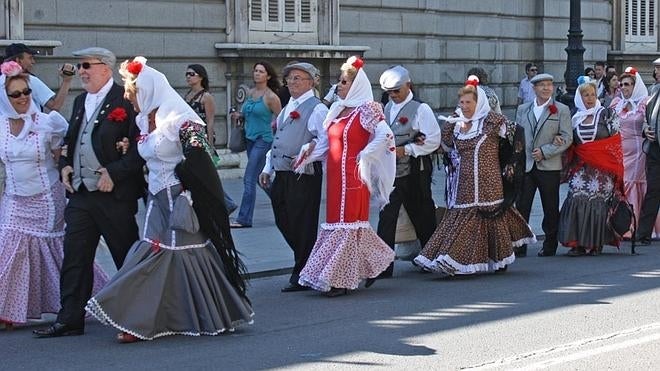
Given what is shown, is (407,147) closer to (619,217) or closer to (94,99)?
(619,217)

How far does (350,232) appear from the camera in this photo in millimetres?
10531

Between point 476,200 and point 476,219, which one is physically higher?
point 476,200

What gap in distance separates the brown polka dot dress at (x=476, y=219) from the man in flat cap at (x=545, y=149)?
1.29 meters

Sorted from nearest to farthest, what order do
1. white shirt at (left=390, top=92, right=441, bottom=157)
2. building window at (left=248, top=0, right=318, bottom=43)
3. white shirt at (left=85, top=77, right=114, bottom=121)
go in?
1. white shirt at (left=85, top=77, right=114, bottom=121)
2. white shirt at (left=390, top=92, right=441, bottom=157)
3. building window at (left=248, top=0, right=318, bottom=43)

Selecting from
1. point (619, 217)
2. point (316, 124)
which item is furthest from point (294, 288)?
point (619, 217)

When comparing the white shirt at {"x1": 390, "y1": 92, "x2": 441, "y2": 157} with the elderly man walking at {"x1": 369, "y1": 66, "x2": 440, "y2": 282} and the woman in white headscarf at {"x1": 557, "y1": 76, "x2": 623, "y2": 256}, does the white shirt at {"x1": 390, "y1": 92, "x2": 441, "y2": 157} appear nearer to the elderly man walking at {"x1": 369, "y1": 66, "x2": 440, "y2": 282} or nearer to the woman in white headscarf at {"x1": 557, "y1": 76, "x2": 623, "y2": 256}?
the elderly man walking at {"x1": 369, "y1": 66, "x2": 440, "y2": 282}

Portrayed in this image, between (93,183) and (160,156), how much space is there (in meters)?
0.47

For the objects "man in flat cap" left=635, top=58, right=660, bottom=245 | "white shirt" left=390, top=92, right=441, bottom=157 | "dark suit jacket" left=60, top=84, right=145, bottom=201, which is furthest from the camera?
"man in flat cap" left=635, top=58, right=660, bottom=245

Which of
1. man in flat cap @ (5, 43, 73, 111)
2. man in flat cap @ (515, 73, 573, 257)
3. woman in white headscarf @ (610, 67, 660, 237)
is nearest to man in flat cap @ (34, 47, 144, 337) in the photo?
man in flat cap @ (5, 43, 73, 111)

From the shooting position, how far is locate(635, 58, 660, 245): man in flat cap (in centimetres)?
1407

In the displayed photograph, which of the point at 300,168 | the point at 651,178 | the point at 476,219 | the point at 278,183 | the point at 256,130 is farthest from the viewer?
the point at 256,130

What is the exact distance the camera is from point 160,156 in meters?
8.78

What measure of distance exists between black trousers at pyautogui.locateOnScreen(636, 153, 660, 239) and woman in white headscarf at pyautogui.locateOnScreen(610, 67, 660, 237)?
1.00 ft

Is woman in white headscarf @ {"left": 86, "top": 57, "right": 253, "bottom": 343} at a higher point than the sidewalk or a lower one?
higher
